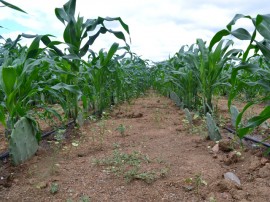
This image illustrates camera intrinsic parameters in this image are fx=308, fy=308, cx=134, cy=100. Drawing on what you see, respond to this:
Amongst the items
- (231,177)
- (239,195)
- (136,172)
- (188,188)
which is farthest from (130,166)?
(239,195)

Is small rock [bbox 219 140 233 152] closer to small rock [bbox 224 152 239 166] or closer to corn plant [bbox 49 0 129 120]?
small rock [bbox 224 152 239 166]

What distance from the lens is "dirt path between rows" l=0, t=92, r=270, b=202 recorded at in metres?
1.78

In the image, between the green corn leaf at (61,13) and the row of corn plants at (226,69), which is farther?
the green corn leaf at (61,13)

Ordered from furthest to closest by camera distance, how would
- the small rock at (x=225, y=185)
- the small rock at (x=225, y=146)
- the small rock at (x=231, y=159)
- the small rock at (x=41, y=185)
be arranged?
1. the small rock at (x=225, y=146)
2. the small rock at (x=231, y=159)
3. the small rock at (x=41, y=185)
4. the small rock at (x=225, y=185)

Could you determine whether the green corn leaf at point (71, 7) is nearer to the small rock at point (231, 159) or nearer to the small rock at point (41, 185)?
the small rock at point (41, 185)

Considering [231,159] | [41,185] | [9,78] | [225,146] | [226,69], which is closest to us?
[41,185]

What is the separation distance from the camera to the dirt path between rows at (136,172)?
1.78 metres

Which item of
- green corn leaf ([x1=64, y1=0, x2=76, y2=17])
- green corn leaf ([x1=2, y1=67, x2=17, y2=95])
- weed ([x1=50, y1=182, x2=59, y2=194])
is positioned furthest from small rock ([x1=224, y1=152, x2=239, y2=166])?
green corn leaf ([x1=64, y1=0, x2=76, y2=17])

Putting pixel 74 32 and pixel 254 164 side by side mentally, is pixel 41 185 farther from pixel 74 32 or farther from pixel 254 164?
pixel 74 32

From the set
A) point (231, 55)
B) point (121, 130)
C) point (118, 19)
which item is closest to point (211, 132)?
point (121, 130)

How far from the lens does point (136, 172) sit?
2.04 m

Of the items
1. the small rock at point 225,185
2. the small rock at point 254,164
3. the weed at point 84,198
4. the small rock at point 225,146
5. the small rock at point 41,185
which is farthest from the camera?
the small rock at point 225,146

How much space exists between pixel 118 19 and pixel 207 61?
1.22 metres

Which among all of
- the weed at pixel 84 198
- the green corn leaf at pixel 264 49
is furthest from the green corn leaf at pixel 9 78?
the green corn leaf at pixel 264 49
